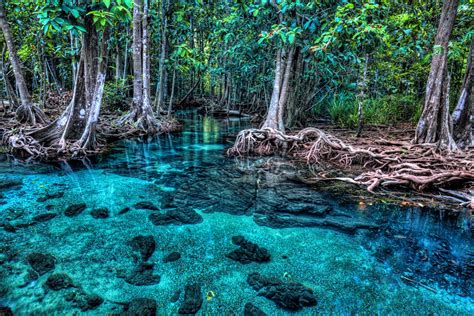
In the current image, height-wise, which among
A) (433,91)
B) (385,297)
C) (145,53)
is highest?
(145,53)

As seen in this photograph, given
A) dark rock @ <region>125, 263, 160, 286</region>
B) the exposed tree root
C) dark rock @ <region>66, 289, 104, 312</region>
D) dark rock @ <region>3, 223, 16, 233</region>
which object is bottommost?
dark rock @ <region>66, 289, 104, 312</region>

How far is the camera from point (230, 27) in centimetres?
1219

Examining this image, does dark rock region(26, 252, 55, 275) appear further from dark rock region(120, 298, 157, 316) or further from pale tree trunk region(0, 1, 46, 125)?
pale tree trunk region(0, 1, 46, 125)

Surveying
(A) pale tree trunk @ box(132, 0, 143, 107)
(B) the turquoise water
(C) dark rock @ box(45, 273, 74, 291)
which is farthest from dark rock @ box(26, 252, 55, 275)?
(A) pale tree trunk @ box(132, 0, 143, 107)

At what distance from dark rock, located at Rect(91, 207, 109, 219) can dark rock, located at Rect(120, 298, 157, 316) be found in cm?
210

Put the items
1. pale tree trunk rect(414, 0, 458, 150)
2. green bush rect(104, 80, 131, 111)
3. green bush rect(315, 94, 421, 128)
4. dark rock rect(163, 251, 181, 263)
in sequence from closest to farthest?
dark rock rect(163, 251, 181, 263) < pale tree trunk rect(414, 0, 458, 150) < green bush rect(315, 94, 421, 128) < green bush rect(104, 80, 131, 111)

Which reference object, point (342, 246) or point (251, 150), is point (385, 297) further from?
point (251, 150)

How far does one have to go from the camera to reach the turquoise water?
2.71m

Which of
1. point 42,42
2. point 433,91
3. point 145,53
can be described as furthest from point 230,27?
point 433,91

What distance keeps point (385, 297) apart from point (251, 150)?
6101 mm

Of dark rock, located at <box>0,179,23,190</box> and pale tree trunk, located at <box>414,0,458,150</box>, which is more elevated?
pale tree trunk, located at <box>414,0,458,150</box>

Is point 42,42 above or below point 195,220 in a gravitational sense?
above

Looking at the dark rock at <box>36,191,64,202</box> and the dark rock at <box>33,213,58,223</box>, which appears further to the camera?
the dark rock at <box>36,191,64,202</box>

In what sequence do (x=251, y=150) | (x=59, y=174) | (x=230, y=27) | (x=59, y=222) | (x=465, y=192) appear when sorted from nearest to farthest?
(x=59, y=222), (x=465, y=192), (x=59, y=174), (x=251, y=150), (x=230, y=27)
